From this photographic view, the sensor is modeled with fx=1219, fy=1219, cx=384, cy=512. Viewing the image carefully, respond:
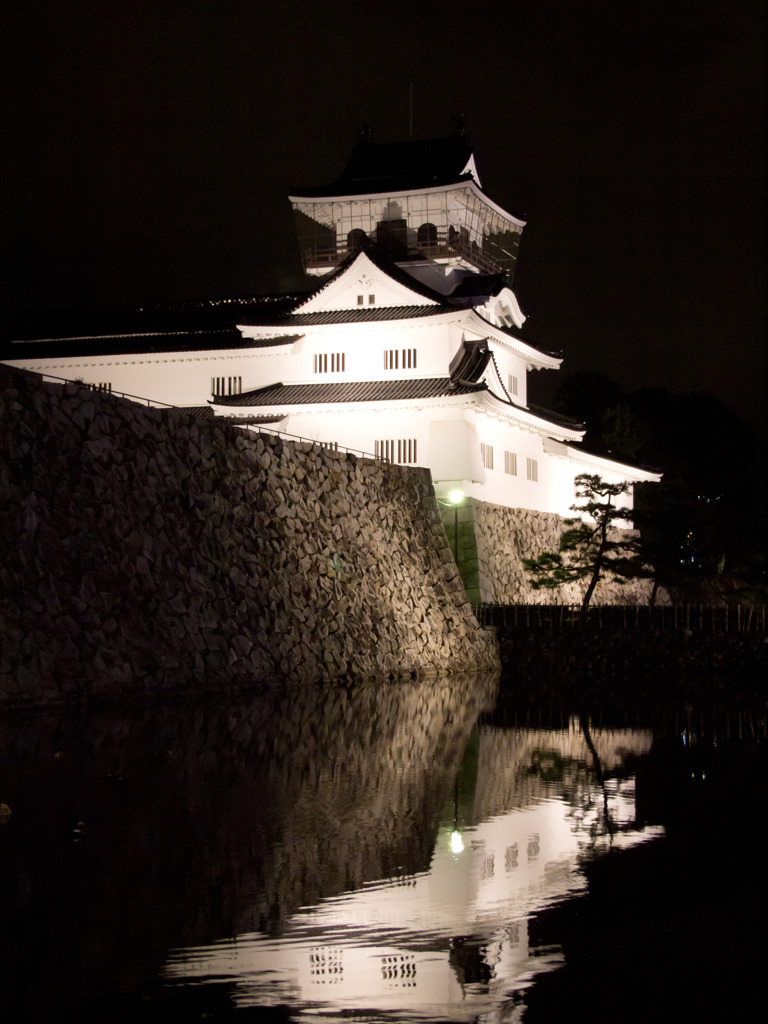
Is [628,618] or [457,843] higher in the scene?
[628,618]

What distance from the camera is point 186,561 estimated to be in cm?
1675

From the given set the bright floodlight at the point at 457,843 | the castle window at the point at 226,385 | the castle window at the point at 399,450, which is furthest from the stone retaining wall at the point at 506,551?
the bright floodlight at the point at 457,843

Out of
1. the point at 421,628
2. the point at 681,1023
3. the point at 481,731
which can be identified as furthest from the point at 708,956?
the point at 421,628

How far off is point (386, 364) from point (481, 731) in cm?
1813

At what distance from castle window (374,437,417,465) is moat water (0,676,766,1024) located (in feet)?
56.3

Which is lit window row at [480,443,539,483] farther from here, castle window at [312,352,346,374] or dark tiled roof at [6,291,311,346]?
dark tiled roof at [6,291,311,346]

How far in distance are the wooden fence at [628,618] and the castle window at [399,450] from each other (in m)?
4.09

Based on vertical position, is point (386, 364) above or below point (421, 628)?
above

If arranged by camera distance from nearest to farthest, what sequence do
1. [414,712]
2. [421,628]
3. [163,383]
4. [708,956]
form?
1. [708,956]
2. [414,712]
3. [421,628]
4. [163,383]

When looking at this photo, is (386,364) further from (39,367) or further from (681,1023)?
(681,1023)

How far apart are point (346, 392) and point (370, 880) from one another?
23793 mm

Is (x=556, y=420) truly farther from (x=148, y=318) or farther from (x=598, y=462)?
(x=148, y=318)

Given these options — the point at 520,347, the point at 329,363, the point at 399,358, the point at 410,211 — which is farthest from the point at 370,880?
the point at 410,211

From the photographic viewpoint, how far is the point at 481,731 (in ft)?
44.2
